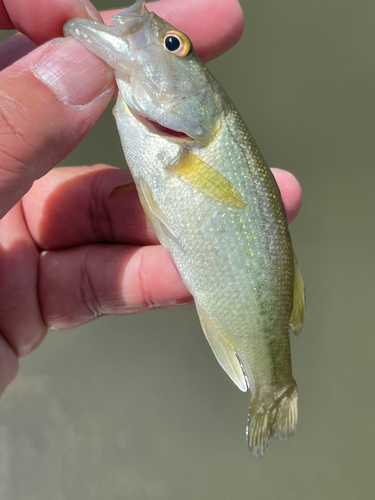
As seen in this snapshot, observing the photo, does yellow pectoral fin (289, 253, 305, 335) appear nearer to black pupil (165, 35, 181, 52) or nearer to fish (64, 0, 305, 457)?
fish (64, 0, 305, 457)

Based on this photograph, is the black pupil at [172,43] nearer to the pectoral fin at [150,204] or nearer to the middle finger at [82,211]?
the pectoral fin at [150,204]

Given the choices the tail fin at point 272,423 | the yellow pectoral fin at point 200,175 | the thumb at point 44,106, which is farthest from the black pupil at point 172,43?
the tail fin at point 272,423

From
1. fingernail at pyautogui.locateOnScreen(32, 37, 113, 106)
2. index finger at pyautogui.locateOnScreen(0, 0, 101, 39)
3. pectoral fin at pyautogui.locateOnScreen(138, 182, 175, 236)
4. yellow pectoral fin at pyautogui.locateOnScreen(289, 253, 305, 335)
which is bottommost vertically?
yellow pectoral fin at pyautogui.locateOnScreen(289, 253, 305, 335)

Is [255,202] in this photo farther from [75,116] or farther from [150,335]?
[150,335]

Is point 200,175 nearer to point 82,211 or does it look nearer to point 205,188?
point 205,188

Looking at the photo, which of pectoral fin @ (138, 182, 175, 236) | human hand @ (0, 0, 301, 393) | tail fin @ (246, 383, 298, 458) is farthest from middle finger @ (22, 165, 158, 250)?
tail fin @ (246, 383, 298, 458)

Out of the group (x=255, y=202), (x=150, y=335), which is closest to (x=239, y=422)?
(x=150, y=335)

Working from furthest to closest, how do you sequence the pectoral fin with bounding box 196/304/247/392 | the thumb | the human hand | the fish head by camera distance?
the human hand, the pectoral fin with bounding box 196/304/247/392, the fish head, the thumb
